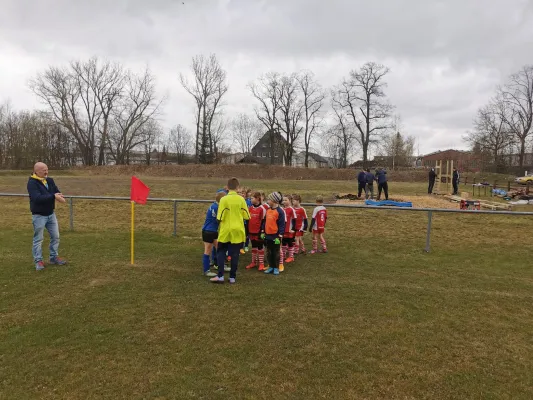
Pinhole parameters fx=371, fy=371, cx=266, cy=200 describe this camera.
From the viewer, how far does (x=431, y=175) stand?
25516mm

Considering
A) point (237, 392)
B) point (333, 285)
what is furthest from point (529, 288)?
point (237, 392)

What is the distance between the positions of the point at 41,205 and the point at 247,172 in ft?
161

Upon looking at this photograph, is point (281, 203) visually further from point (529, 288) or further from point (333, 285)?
point (529, 288)

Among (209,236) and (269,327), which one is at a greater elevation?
(209,236)

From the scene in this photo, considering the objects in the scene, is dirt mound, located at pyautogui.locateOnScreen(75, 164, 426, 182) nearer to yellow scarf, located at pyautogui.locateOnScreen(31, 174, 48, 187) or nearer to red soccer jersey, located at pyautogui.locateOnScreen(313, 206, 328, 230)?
red soccer jersey, located at pyautogui.locateOnScreen(313, 206, 328, 230)

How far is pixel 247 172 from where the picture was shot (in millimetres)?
55375

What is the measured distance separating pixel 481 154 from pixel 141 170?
52272 mm

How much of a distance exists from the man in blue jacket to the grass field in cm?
46

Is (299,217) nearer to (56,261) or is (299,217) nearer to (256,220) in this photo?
(256,220)

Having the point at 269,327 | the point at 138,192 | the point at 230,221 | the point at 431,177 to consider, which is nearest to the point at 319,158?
the point at 431,177

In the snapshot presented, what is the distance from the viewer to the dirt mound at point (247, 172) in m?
54.1

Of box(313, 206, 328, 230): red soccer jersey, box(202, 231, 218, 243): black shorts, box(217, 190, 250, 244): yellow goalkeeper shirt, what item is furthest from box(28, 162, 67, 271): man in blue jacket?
box(313, 206, 328, 230): red soccer jersey

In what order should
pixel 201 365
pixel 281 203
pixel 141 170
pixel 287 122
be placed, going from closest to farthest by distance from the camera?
pixel 201 365
pixel 281 203
pixel 141 170
pixel 287 122

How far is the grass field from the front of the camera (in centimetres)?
328
